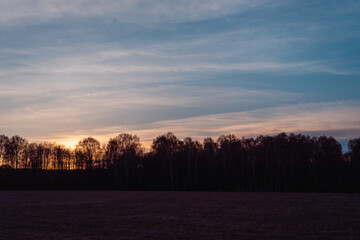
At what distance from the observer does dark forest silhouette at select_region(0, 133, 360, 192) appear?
338 feet

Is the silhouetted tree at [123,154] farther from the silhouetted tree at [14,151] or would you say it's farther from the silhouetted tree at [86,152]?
the silhouetted tree at [14,151]

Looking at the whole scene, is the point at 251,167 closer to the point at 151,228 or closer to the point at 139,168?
the point at 139,168

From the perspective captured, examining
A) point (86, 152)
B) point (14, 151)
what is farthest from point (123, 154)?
point (14, 151)

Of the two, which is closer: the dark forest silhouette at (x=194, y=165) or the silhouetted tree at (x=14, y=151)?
the dark forest silhouette at (x=194, y=165)

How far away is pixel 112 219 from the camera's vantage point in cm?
2805

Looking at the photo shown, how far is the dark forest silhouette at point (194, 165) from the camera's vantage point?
10312 centimetres

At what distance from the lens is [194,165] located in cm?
11475

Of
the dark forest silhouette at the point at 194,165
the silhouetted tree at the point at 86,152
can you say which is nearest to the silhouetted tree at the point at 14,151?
the dark forest silhouette at the point at 194,165

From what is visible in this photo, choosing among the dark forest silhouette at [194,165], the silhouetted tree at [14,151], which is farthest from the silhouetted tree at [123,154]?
the silhouetted tree at [14,151]

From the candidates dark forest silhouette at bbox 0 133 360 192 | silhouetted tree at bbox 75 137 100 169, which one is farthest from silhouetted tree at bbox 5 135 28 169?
silhouetted tree at bbox 75 137 100 169

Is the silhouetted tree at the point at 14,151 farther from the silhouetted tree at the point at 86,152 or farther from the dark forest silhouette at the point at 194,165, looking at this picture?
the silhouetted tree at the point at 86,152

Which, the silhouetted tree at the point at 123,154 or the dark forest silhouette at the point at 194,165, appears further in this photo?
the silhouetted tree at the point at 123,154

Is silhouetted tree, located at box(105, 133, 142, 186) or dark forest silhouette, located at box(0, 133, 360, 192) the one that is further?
silhouetted tree, located at box(105, 133, 142, 186)

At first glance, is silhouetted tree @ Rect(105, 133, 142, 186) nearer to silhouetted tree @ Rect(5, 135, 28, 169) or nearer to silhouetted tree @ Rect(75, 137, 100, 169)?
silhouetted tree @ Rect(75, 137, 100, 169)
